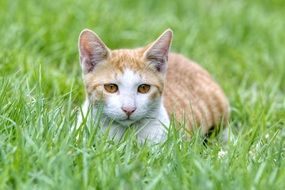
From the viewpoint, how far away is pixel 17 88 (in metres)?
4.96

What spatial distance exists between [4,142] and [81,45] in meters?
1.11

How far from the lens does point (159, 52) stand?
5027 mm

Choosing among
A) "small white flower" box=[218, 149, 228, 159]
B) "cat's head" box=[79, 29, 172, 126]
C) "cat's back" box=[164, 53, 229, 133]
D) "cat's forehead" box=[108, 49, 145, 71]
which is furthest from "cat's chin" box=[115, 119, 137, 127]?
"cat's back" box=[164, 53, 229, 133]

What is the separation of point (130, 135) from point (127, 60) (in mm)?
719

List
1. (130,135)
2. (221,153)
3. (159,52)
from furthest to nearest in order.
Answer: (159,52) → (221,153) → (130,135)

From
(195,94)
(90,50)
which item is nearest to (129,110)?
(90,50)

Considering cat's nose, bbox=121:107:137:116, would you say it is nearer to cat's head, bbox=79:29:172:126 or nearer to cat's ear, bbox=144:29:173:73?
cat's head, bbox=79:29:172:126

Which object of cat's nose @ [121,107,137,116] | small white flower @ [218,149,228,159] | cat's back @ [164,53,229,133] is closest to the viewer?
small white flower @ [218,149,228,159]

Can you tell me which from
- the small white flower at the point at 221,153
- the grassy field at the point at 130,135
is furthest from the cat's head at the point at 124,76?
the small white flower at the point at 221,153

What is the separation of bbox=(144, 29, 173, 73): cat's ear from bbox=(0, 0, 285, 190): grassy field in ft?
1.94

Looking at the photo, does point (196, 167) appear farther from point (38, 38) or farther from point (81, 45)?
point (38, 38)

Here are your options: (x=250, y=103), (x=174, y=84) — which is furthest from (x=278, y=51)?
(x=174, y=84)

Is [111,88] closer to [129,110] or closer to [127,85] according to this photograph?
[127,85]

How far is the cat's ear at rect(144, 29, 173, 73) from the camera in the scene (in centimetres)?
496
